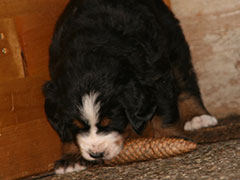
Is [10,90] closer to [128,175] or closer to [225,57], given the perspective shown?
[128,175]

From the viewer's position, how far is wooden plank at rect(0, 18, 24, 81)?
3666 mm

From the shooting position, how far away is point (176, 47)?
13.5ft

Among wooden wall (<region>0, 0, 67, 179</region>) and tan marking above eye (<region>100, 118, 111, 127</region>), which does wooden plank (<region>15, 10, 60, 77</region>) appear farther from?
tan marking above eye (<region>100, 118, 111, 127</region>)

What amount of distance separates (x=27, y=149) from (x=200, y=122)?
165 cm

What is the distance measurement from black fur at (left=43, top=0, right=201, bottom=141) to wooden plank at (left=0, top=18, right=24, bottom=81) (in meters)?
0.35

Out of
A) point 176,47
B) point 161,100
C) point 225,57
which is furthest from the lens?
point 225,57

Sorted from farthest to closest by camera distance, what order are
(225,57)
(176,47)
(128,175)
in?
(225,57) < (176,47) < (128,175)

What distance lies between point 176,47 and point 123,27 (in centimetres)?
89

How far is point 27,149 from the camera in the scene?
3.69 meters

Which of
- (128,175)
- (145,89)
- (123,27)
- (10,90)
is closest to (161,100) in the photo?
(145,89)

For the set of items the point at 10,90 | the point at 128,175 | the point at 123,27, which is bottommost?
the point at 128,175

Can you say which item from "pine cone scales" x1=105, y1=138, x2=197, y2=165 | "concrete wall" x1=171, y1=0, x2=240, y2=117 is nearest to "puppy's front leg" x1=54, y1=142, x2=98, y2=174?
"pine cone scales" x1=105, y1=138, x2=197, y2=165

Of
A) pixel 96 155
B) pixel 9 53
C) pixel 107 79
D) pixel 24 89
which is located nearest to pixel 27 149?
pixel 24 89

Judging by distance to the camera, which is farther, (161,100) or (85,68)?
(161,100)
